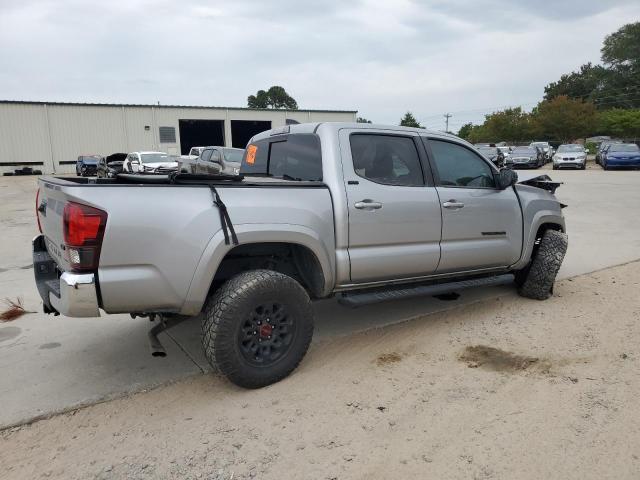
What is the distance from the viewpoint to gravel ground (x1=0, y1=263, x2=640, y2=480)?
2662 millimetres

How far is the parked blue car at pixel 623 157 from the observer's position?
2697 centimetres

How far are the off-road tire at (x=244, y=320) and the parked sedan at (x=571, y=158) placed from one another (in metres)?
29.6

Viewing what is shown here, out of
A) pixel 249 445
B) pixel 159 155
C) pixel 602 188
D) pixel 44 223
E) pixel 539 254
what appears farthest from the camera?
pixel 159 155

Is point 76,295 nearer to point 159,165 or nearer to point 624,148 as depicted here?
point 159,165

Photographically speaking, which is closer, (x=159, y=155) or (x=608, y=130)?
(x=159, y=155)

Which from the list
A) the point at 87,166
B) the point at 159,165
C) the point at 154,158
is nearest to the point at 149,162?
the point at 154,158

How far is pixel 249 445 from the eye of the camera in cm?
287

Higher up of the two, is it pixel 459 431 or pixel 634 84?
pixel 634 84

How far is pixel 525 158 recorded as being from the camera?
30609 mm

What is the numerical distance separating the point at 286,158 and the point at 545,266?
2.94m

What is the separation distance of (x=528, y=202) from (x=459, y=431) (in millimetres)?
2959

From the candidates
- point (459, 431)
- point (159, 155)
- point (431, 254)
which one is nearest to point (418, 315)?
point (431, 254)

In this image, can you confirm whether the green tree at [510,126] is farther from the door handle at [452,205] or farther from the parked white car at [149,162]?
the door handle at [452,205]

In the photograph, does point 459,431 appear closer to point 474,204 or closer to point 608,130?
point 474,204
